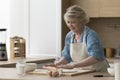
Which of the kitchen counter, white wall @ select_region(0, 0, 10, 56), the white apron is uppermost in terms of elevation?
white wall @ select_region(0, 0, 10, 56)

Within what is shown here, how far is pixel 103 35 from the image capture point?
4.91 meters

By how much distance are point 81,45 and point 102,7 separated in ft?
5.26

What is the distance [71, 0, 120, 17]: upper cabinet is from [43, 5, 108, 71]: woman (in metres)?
1.48

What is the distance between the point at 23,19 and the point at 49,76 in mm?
2567

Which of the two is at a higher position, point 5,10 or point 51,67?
point 5,10

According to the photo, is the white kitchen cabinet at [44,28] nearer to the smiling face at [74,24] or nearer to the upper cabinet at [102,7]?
the upper cabinet at [102,7]

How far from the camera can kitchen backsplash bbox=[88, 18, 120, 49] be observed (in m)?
4.81

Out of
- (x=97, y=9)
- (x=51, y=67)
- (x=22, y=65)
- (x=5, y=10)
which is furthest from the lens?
(x=5, y=10)

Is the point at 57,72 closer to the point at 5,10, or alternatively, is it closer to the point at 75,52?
the point at 75,52

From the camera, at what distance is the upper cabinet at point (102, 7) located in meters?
4.45

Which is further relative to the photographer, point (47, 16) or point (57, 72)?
point (47, 16)

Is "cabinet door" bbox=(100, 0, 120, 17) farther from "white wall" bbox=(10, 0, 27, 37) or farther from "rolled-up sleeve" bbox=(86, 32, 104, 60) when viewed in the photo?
"rolled-up sleeve" bbox=(86, 32, 104, 60)

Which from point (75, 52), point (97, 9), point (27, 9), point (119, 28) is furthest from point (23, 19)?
point (75, 52)

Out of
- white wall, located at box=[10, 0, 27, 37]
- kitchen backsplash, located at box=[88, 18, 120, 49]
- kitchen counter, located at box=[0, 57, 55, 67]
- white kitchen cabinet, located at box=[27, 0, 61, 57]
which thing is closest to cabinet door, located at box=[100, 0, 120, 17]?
kitchen backsplash, located at box=[88, 18, 120, 49]
